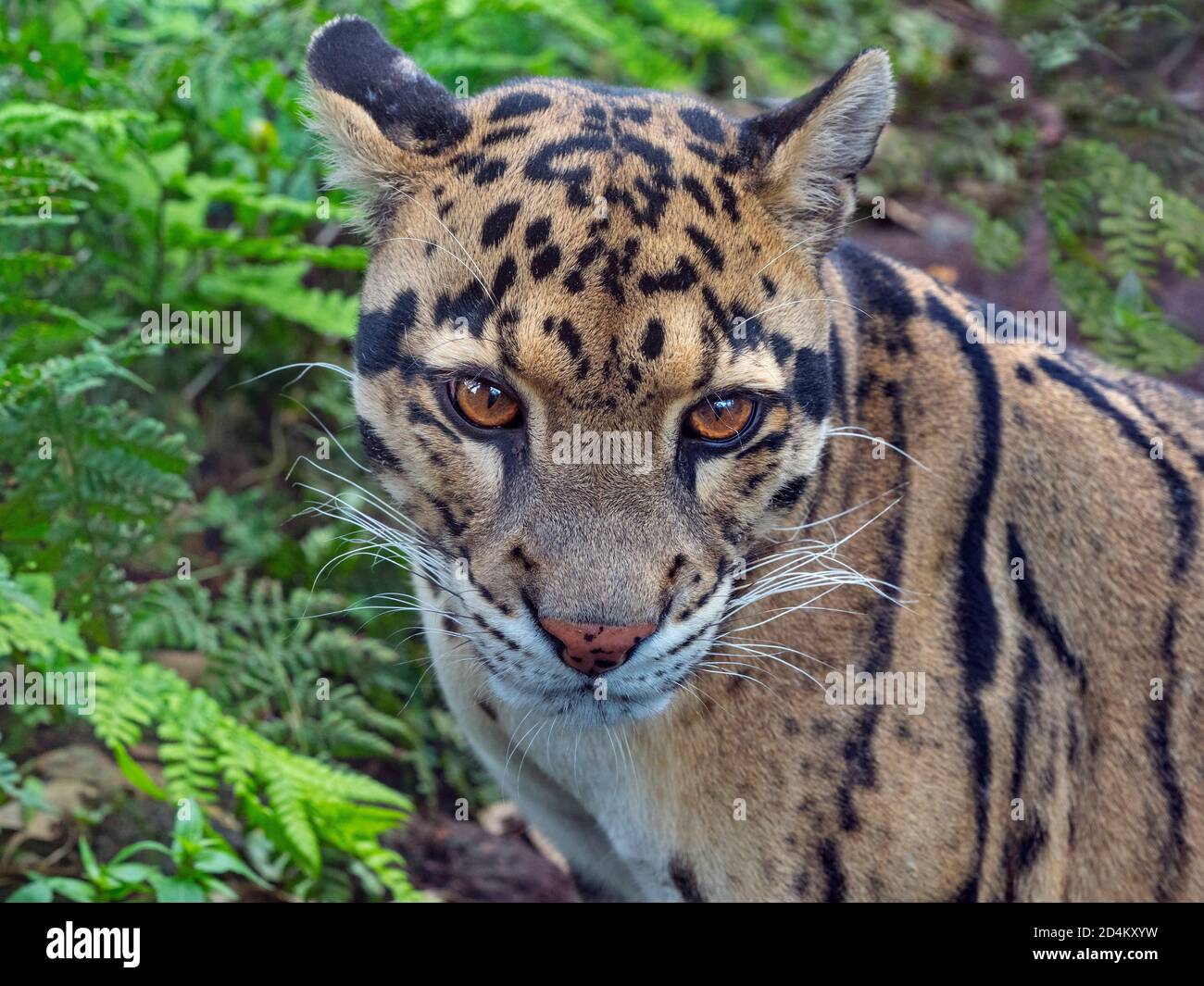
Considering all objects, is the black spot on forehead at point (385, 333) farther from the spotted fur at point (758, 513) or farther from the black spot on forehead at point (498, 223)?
the black spot on forehead at point (498, 223)

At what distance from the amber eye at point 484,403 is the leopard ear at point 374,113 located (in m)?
0.74

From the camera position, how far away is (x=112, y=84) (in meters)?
6.19

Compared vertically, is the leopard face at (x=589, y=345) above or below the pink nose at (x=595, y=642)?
above

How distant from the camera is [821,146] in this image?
161 inches

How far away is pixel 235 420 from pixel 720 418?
4.41 metres

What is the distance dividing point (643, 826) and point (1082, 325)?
4.30 metres

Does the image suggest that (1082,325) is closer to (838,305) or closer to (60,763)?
(838,305)

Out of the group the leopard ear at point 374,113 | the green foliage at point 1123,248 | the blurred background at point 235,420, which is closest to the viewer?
the leopard ear at point 374,113

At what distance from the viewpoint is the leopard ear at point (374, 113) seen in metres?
4.14

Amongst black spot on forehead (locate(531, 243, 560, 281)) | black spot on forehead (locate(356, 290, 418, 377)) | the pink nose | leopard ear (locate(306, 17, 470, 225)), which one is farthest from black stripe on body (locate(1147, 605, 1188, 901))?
leopard ear (locate(306, 17, 470, 225))

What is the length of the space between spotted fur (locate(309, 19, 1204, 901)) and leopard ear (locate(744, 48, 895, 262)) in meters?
0.01

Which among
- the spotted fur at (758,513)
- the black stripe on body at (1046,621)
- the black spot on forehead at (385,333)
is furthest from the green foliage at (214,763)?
the black stripe on body at (1046,621)

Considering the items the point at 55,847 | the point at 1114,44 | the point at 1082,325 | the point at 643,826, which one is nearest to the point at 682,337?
the point at 643,826

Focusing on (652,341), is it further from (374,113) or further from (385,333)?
(374,113)
